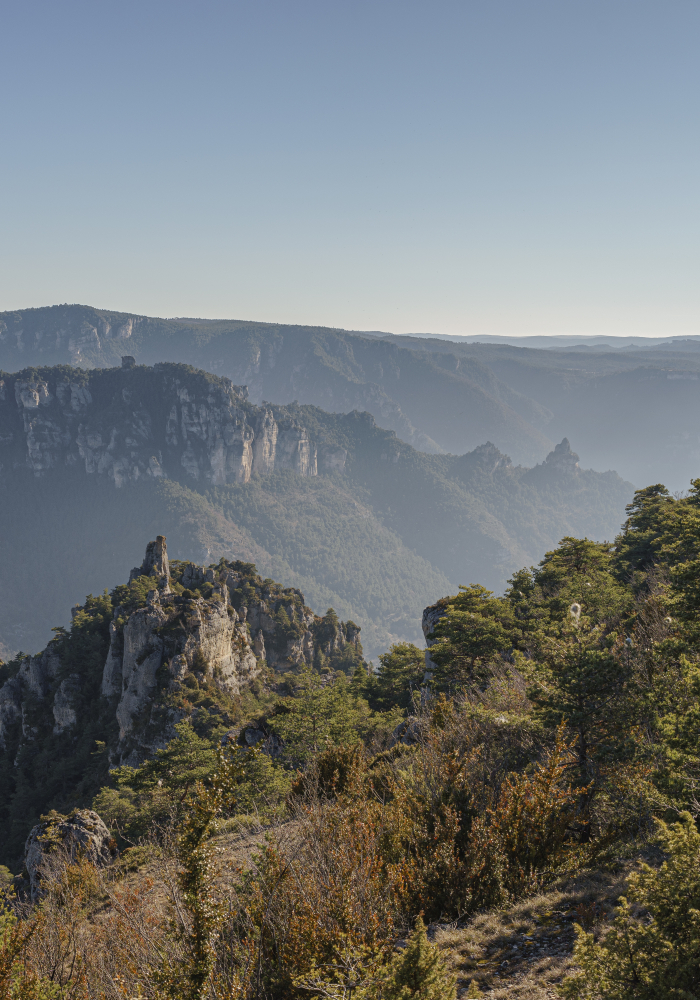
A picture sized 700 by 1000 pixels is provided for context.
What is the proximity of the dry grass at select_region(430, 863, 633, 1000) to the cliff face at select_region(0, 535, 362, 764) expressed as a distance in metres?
41.9

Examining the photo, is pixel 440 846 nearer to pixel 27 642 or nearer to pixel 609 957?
pixel 609 957

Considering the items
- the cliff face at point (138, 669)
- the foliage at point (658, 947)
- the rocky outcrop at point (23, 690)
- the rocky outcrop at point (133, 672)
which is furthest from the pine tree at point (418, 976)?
the rocky outcrop at point (23, 690)

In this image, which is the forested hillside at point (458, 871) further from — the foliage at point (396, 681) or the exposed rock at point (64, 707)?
the exposed rock at point (64, 707)

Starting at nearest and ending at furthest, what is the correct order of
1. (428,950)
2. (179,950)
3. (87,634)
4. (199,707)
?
(428,950), (179,950), (199,707), (87,634)

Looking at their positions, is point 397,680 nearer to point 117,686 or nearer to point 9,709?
point 117,686

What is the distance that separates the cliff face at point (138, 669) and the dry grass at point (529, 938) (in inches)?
1649

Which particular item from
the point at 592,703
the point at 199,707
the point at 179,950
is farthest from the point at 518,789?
the point at 199,707

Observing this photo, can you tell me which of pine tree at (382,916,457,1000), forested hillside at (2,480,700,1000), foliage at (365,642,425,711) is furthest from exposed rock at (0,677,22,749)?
pine tree at (382,916,457,1000)

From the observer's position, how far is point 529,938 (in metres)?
7.33

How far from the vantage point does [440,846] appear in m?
8.42

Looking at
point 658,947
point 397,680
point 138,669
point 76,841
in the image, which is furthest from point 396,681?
point 658,947

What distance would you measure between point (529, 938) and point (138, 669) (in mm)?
47750

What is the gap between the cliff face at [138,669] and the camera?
47491mm

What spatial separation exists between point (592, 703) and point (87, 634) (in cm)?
6317
